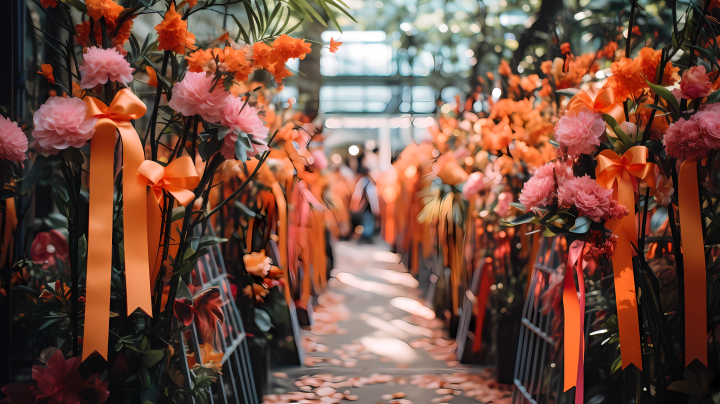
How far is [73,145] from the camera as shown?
3.11 ft

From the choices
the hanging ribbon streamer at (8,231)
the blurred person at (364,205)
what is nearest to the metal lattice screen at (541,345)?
the hanging ribbon streamer at (8,231)

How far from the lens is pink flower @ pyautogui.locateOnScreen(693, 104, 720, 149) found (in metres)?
1.02

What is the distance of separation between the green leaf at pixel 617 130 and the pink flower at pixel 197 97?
84 centimetres

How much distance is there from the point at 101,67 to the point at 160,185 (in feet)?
0.80

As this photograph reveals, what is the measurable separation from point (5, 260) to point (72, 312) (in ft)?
1.79

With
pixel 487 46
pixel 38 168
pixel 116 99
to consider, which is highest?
pixel 487 46

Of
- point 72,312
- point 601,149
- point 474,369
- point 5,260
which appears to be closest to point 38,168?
point 72,312

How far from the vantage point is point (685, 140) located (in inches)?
41.8

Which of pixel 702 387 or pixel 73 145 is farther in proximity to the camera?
pixel 702 387

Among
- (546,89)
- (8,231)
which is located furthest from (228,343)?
(546,89)

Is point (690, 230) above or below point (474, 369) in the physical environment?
above

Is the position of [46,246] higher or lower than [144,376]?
higher

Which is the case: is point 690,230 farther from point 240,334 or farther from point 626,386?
point 240,334

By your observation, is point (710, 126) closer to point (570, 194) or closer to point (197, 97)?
point (570, 194)
